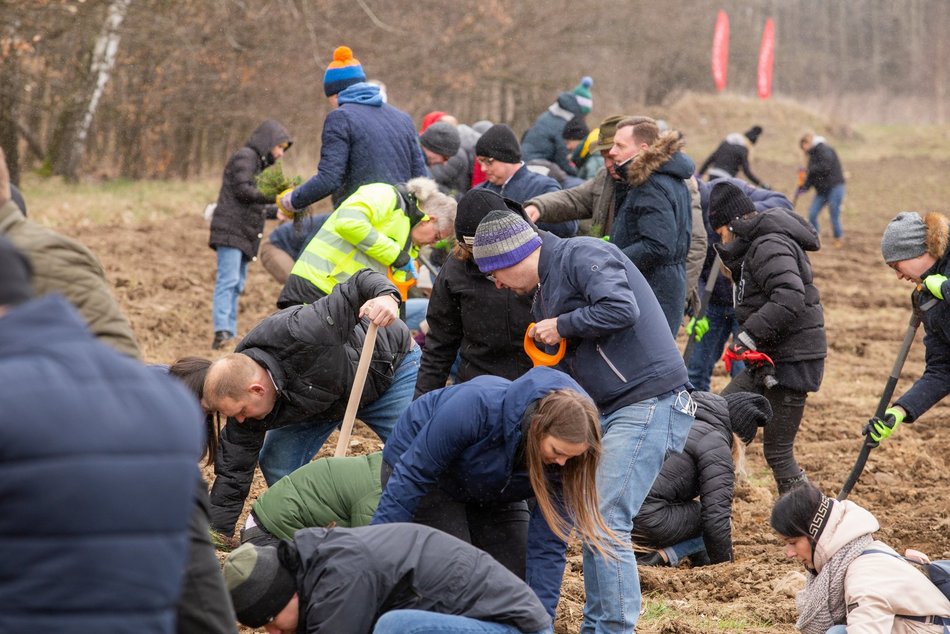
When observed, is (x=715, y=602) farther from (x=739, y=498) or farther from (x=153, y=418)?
(x=153, y=418)

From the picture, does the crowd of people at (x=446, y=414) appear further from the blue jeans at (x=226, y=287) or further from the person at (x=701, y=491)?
the blue jeans at (x=226, y=287)

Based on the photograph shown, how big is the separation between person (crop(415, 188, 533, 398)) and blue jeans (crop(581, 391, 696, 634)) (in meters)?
1.15

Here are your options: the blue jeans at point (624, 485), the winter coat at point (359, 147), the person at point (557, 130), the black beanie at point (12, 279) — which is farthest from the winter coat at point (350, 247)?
the person at point (557, 130)

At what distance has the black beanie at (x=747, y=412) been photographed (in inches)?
241

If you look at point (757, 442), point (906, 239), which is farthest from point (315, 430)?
point (757, 442)

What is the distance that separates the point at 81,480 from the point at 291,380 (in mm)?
2958

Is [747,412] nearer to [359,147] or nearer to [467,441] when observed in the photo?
[467,441]

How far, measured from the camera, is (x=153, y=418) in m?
2.24

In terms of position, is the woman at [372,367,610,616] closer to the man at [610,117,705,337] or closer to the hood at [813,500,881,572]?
the hood at [813,500,881,572]

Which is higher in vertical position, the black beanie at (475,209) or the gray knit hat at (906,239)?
the black beanie at (475,209)

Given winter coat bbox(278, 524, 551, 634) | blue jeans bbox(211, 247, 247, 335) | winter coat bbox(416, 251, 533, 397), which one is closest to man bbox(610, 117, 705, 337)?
winter coat bbox(416, 251, 533, 397)

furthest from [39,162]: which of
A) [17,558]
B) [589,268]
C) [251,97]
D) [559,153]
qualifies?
[17,558]

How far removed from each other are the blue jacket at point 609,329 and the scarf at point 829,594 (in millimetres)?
893

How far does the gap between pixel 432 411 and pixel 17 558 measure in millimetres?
2250
